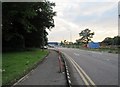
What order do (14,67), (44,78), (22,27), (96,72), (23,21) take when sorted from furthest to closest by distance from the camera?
1. (22,27)
2. (23,21)
3. (14,67)
4. (96,72)
5. (44,78)

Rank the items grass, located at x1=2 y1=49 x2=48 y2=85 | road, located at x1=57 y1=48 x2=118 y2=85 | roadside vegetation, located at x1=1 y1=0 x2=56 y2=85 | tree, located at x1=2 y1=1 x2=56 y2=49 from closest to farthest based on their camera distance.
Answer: road, located at x1=57 y1=48 x2=118 y2=85 → grass, located at x1=2 y1=49 x2=48 y2=85 → roadside vegetation, located at x1=1 y1=0 x2=56 y2=85 → tree, located at x1=2 y1=1 x2=56 y2=49

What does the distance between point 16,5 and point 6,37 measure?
593cm

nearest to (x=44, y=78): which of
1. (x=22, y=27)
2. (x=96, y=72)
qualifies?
(x=96, y=72)

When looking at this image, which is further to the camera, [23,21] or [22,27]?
[22,27]

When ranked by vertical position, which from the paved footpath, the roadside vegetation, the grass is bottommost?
the paved footpath

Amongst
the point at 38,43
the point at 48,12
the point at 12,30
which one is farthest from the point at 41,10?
the point at 12,30

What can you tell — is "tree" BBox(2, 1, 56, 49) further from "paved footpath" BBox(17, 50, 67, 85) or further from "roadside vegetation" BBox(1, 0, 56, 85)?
"paved footpath" BBox(17, 50, 67, 85)

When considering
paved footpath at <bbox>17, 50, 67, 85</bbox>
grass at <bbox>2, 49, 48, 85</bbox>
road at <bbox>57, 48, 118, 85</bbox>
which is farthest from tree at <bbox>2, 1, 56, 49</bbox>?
paved footpath at <bbox>17, 50, 67, 85</bbox>

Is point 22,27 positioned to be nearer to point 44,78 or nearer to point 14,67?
point 14,67

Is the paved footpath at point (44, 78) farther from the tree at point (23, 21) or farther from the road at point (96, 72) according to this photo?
the tree at point (23, 21)

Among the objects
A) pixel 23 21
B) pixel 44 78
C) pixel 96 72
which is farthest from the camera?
pixel 23 21

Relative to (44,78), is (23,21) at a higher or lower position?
higher

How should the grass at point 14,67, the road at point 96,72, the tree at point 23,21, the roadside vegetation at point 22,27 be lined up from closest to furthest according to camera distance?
the road at point 96,72, the grass at point 14,67, the roadside vegetation at point 22,27, the tree at point 23,21

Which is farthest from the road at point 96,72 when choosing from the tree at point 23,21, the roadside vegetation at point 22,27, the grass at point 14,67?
the tree at point 23,21
